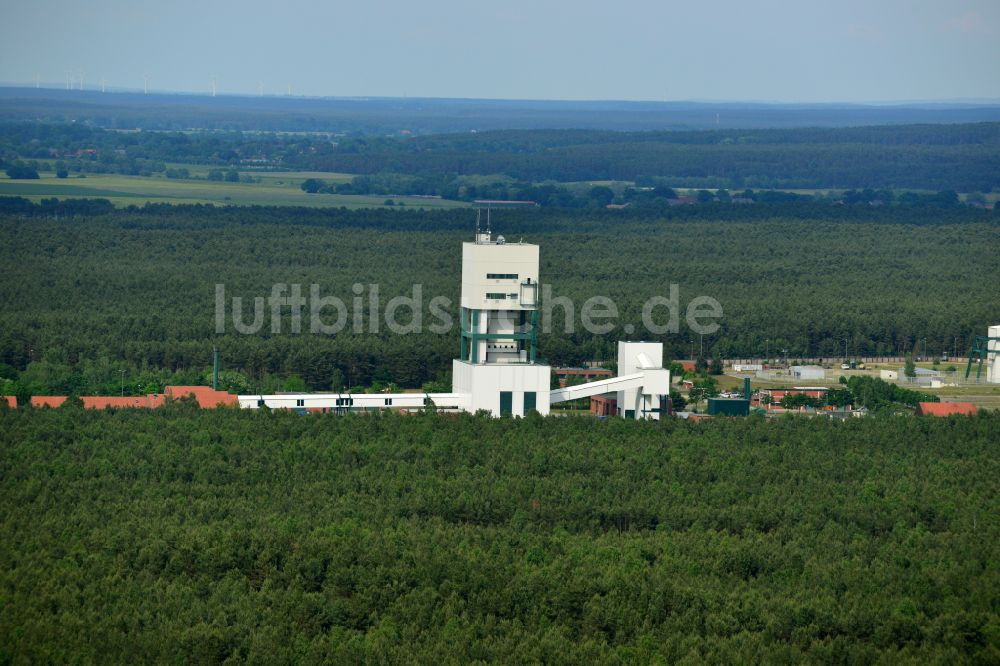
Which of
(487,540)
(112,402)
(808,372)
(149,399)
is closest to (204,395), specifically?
(149,399)

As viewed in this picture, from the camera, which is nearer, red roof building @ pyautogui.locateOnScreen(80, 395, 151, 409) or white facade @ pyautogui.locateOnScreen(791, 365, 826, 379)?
red roof building @ pyautogui.locateOnScreen(80, 395, 151, 409)

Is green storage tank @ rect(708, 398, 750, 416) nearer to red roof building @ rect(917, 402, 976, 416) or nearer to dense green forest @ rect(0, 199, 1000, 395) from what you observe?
red roof building @ rect(917, 402, 976, 416)

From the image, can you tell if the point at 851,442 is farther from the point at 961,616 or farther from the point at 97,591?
the point at 97,591

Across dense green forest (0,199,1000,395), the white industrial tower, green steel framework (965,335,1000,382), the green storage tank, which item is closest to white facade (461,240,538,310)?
the white industrial tower

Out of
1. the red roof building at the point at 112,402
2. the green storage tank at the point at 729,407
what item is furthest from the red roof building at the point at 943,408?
the red roof building at the point at 112,402

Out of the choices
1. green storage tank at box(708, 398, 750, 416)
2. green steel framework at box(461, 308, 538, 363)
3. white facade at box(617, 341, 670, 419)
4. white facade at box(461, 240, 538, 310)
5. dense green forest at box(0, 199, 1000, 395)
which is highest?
white facade at box(461, 240, 538, 310)

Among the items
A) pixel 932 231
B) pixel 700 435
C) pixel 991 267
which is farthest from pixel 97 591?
pixel 932 231

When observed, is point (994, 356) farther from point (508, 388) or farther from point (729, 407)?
point (508, 388)
